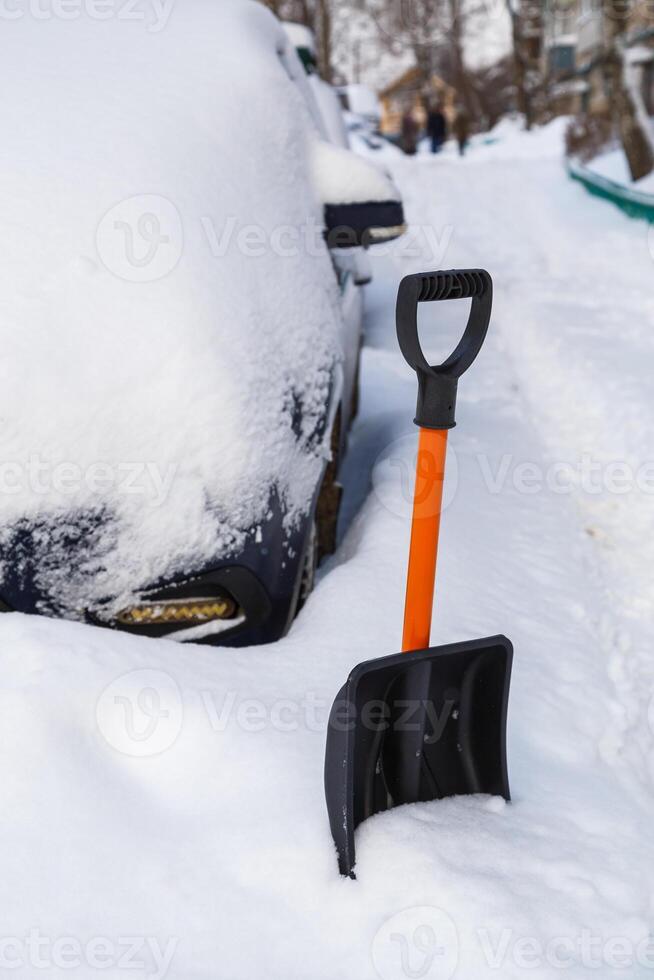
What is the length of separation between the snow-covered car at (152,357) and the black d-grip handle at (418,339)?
0.65m

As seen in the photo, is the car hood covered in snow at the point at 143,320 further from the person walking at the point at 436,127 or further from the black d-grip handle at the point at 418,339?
the person walking at the point at 436,127

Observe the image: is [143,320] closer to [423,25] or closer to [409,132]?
[409,132]

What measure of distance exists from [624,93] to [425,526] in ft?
43.1

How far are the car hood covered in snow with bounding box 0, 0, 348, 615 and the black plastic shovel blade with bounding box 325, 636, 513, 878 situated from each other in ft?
1.90

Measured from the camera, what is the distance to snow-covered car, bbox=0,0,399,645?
6.81ft

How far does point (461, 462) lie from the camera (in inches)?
157

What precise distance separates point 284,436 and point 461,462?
1795 mm

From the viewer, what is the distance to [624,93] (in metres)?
12.9

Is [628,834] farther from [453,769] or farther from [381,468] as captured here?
[381,468]

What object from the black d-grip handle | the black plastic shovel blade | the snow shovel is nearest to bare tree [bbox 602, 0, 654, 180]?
the black d-grip handle

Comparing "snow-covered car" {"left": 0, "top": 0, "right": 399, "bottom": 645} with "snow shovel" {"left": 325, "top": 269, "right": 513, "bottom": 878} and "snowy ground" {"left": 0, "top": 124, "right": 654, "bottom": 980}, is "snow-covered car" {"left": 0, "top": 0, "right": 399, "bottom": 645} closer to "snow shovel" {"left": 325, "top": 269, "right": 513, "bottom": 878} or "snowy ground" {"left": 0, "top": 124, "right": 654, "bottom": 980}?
"snowy ground" {"left": 0, "top": 124, "right": 654, "bottom": 980}

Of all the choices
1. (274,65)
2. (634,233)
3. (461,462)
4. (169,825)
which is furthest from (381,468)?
(634,233)

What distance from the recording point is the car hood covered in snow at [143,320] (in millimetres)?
2076

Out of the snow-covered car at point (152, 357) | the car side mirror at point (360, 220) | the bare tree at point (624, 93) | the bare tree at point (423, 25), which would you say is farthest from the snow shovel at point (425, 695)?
the bare tree at point (423, 25)
